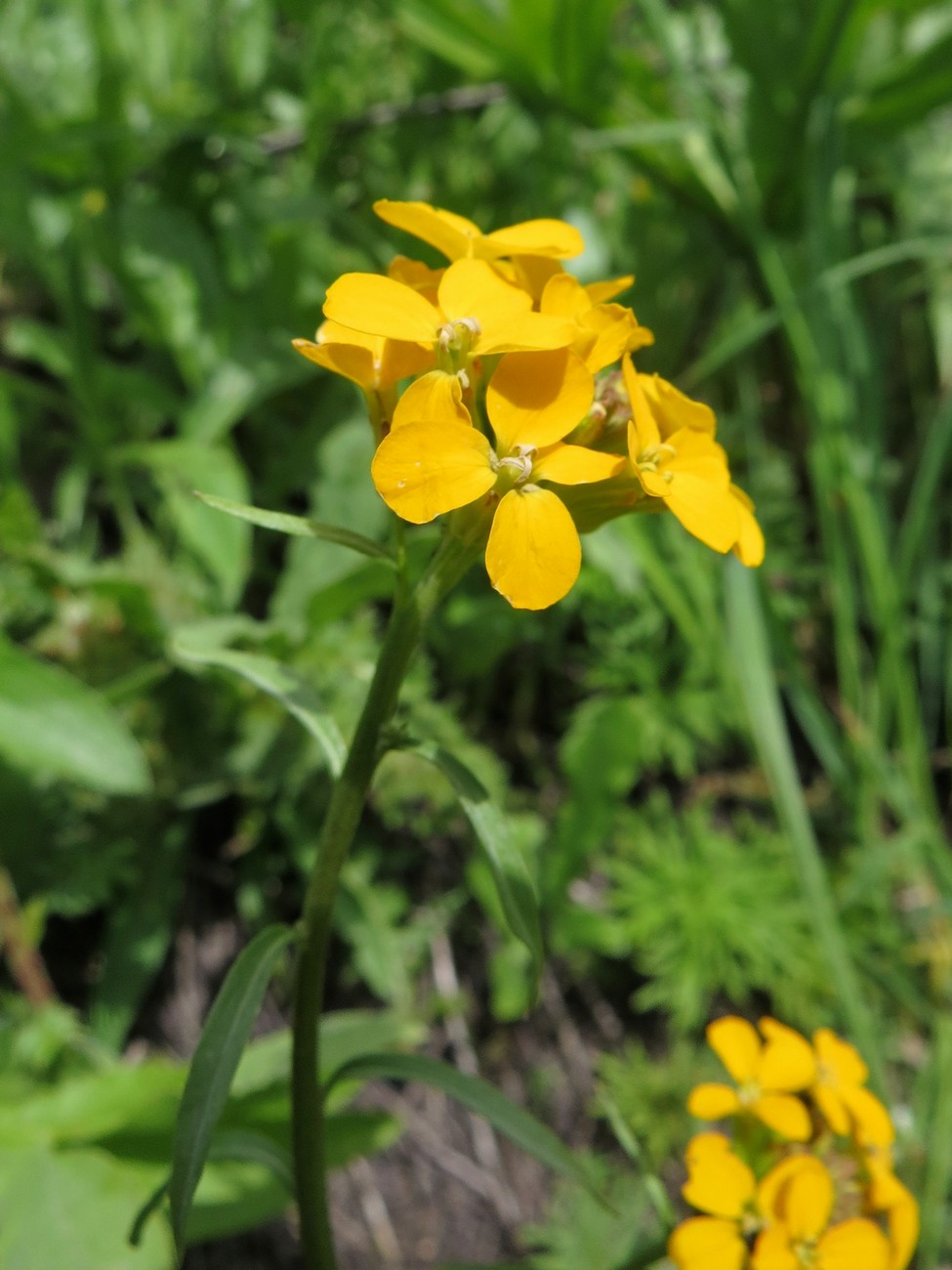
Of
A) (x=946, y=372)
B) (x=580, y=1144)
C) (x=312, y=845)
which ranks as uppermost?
(x=946, y=372)

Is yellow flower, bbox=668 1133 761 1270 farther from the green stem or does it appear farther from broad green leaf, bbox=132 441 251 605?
broad green leaf, bbox=132 441 251 605

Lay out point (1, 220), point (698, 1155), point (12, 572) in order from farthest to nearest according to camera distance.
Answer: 1. point (1, 220)
2. point (12, 572)
3. point (698, 1155)

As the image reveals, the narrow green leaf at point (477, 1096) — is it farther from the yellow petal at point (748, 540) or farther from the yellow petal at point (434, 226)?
the yellow petal at point (434, 226)

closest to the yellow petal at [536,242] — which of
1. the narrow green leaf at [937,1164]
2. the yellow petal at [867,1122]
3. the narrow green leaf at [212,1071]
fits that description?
the narrow green leaf at [212,1071]

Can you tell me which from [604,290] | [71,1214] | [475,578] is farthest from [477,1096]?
[475,578]

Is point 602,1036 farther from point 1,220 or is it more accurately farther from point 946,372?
point 1,220

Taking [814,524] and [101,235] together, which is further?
[814,524]

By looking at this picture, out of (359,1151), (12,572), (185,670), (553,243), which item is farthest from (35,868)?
(553,243)
